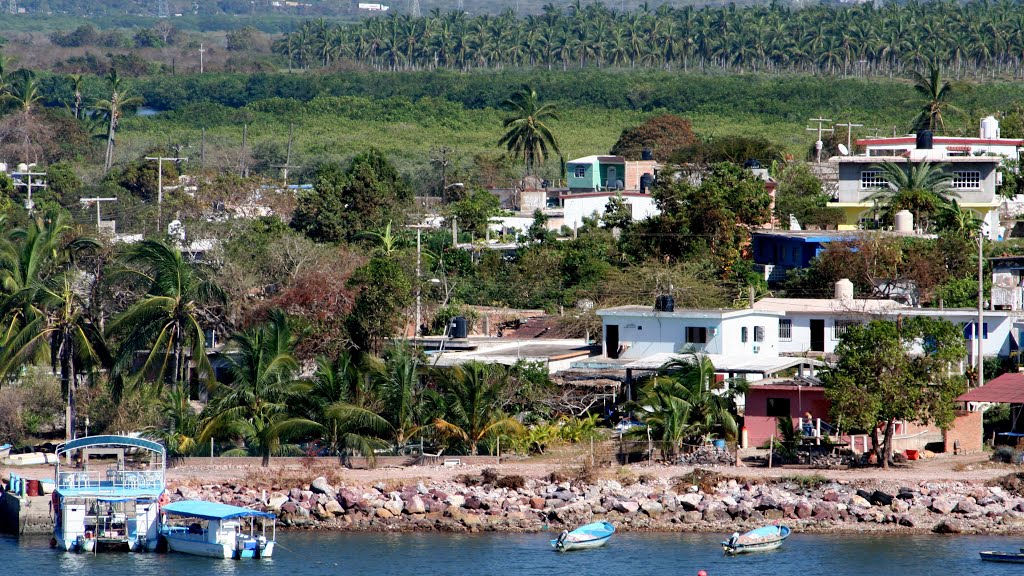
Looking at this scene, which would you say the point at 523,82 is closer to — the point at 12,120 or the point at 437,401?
the point at 12,120

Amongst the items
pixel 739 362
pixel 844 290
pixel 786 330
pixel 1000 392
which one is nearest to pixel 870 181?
A: pixel 844 290

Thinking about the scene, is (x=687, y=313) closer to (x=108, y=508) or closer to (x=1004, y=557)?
(x=1004, y=557)

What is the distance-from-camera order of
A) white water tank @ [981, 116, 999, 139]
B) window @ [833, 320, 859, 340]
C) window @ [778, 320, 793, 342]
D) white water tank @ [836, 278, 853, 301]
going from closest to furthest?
window @ [833, 320, 859, 340], window @ [778, 320, 793, 342], white water tank @ [836, 278, 853, 301], white water tank @ [981, 116, 999, 139]

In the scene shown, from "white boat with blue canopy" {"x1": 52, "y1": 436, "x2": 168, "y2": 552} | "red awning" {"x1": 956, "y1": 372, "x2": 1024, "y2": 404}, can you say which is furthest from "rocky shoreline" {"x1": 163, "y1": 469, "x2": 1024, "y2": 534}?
"red awning" {"x1": 956, "y1": 372, "x2": 1024, "y2": 404}

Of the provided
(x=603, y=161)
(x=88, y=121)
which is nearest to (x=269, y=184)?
(x=603, y=161)

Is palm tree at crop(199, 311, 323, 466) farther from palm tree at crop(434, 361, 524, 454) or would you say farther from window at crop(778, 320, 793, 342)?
window at crop(778, 320, 793, 342)

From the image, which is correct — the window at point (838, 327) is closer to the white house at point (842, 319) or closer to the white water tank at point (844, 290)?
the white house at point (842, 319)

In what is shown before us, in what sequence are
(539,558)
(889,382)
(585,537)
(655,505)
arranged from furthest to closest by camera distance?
(889,382)
(655,505)
(585,537)
(539,558)
